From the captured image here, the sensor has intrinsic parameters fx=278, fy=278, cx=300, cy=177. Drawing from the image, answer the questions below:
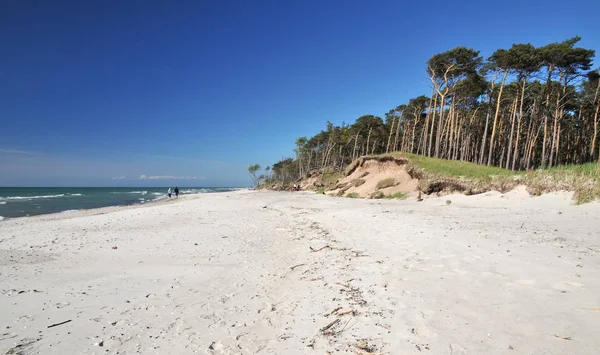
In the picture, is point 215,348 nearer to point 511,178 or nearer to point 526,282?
point 526,282

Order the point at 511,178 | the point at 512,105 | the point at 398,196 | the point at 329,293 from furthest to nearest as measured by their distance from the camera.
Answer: the point at 512,105 < the point at 398,196 < the point at 511,178 < the point at 329,293

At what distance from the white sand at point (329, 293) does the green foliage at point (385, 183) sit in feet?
45.9

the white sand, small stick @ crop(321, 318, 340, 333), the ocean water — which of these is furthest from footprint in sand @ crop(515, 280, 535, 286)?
the ocean water

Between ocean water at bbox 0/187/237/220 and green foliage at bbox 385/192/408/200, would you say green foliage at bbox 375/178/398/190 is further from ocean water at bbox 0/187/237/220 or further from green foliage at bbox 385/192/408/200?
ocean water at bbox 0/187/237/220

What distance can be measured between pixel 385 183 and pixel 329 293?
20331mm

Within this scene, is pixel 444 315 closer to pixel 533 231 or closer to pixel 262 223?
A: pixel 533 231

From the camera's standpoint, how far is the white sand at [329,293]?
325 cm

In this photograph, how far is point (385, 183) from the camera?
938 inches

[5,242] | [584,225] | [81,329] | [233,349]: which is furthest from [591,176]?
[5,242]

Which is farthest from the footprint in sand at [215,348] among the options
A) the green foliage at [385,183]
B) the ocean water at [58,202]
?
the ocean water at [58,202]

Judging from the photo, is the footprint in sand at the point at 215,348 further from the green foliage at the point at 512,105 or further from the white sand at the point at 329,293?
the green foliage at the point at 512,105

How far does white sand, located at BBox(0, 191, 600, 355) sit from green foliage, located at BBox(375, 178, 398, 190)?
13986 mm

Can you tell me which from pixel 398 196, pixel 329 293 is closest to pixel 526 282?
pixel 329 293

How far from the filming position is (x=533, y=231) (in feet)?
24.4
